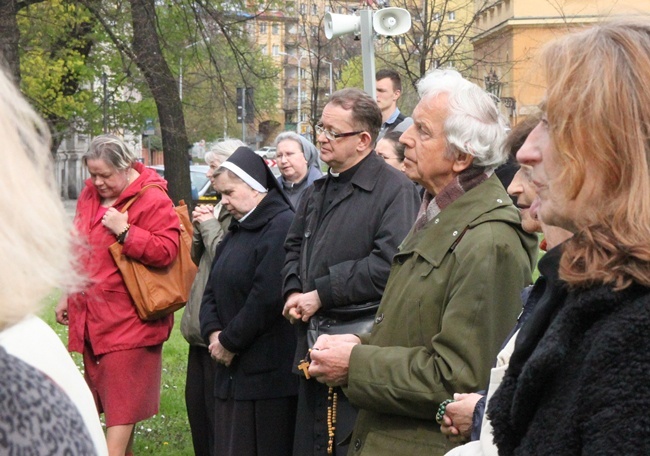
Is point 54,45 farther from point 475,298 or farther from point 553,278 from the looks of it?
point 553,278

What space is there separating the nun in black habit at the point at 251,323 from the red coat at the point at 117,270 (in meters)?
0.50

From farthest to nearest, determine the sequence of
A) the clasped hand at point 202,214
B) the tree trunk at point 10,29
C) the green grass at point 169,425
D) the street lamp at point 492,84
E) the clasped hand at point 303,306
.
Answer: the street lamp at point 492,84 → the tree trunk at point 10,29 → the green grass at point 169,425 → the clasped hand at point 202,214 → the clasped hand at point 303,306

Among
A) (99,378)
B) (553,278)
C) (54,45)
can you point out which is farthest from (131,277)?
(54,45)

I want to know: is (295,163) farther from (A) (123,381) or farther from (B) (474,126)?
(B) (474,126)

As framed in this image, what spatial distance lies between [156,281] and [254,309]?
0.98 metres

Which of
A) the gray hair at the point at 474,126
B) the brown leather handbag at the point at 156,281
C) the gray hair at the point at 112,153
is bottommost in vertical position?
the brown leather handbag at the point at 156,281

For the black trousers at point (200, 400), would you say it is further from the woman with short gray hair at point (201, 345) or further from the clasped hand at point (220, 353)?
the clasped hand at point (220, 353)

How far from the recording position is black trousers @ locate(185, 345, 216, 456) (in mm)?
6398

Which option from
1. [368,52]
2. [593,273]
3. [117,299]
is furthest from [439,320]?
[368,52]

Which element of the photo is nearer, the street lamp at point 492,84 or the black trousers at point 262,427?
the black trousers at point 262,427

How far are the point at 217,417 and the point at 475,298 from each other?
279 centimetres

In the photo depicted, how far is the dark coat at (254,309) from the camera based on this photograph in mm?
5570

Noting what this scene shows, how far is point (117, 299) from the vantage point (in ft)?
20.4

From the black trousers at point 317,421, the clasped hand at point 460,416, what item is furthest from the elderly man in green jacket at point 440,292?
the black trousers at point 317,421
